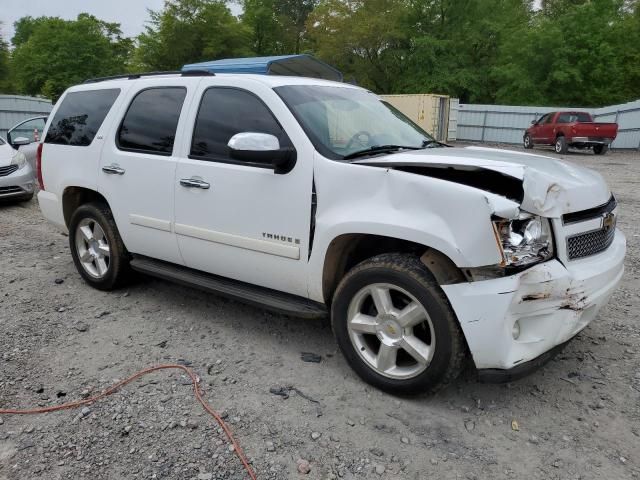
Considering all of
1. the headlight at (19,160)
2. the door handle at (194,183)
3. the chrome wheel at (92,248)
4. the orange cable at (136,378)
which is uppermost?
the door handle at (194,183)

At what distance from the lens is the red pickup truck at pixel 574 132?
18766mm

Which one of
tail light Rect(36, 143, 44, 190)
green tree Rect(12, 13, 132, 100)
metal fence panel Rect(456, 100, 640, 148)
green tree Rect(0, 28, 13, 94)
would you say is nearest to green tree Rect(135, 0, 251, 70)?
green tree Rect(12, 13, 132, 100)

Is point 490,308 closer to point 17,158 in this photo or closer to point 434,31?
point 17,158

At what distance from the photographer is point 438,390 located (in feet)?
9.32

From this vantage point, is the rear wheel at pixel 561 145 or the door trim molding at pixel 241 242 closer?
the door trim molding at pixel 241 242

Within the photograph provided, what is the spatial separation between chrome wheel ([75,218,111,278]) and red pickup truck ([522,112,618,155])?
18578 millimetres

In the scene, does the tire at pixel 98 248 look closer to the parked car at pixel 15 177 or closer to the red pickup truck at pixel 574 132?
the parked car at pixel 15 177

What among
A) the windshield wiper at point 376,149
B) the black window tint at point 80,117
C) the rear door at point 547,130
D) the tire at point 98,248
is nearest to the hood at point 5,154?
the black window tint at point 80,117

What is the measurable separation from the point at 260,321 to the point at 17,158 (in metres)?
7.48

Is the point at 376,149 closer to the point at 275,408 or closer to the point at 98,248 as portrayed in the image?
the point at 275,408

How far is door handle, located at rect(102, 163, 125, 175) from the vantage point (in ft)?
13.9

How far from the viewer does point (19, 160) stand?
9.26m

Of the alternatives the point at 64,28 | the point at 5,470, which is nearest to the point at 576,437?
the point at 5,470

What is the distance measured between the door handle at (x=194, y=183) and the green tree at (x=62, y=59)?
1713 inches
